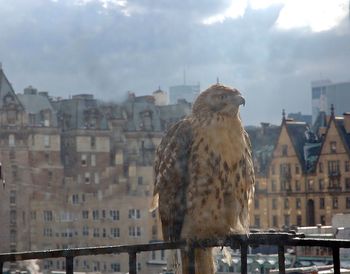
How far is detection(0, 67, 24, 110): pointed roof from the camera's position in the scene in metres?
15.9

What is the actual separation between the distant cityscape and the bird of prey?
10.4 metres

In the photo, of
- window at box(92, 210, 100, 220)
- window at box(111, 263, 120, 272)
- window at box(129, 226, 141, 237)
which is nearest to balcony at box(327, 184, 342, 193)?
window at box(111, 263, 120, 272)

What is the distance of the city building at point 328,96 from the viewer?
1563cm

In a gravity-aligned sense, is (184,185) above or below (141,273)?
above

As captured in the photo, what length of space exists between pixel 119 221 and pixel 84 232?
74 centimetres

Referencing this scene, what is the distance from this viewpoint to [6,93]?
15.9m

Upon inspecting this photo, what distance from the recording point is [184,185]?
1827 mm

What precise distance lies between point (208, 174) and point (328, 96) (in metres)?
14.6

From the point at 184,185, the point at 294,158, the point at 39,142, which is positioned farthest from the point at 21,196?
the point at 184,185

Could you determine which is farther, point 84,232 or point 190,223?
point 84,232

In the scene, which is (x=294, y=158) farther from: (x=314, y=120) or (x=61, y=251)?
(x=61, y=251)

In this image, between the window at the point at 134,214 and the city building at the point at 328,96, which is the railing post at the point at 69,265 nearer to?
the window at the point at 134,214

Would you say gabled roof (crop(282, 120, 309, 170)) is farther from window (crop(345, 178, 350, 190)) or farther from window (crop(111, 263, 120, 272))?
window (crop(111, 263, 120, 272))

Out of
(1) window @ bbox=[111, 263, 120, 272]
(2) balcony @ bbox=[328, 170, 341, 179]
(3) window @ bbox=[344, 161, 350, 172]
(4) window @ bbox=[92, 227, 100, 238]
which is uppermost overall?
(3) window @ bbox=[344, 161, 350, 172]
